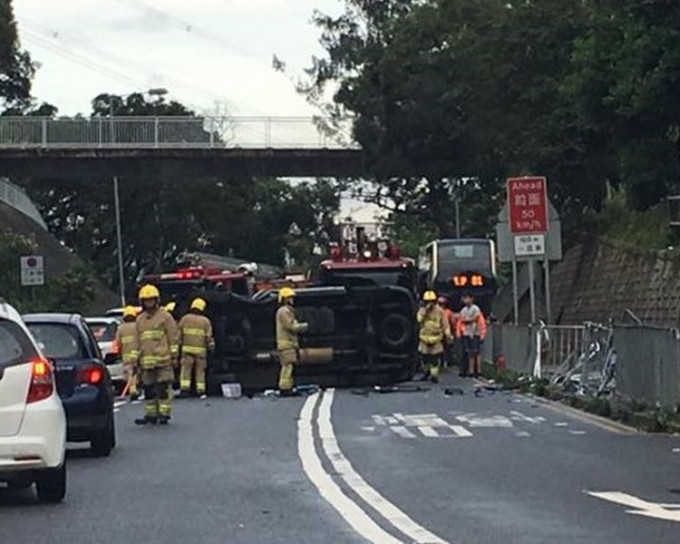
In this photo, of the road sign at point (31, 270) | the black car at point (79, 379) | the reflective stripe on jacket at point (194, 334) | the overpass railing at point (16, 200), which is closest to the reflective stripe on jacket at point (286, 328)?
the reflective stripe on jacket at point (194, 334)

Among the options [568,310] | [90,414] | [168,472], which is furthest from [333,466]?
[568,310]

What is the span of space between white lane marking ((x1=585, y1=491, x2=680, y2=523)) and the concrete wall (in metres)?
25.0

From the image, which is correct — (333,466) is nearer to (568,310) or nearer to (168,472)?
(168,472)

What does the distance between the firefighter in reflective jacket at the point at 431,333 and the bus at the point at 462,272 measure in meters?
15.9

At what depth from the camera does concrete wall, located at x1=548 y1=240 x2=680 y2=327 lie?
1647 inches

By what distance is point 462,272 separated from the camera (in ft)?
167

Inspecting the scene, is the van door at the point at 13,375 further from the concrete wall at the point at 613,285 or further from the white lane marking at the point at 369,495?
the concrete wall at the point at 613,285

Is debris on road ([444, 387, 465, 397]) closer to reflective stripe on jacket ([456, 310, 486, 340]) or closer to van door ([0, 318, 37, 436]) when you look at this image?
reflective stripe on jacket ([456, 310, 486, 340])

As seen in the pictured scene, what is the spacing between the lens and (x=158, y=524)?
1230cm

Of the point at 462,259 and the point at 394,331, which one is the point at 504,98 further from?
the point at 394,331

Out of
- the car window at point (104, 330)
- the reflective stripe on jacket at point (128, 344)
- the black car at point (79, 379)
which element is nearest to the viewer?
the black car at point (79, 379)

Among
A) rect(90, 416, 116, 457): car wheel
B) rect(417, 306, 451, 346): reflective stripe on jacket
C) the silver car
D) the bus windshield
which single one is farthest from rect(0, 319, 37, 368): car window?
the bus windshield

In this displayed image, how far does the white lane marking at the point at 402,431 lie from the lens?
20234 millimetres

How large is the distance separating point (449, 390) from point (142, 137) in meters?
34.2
